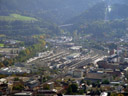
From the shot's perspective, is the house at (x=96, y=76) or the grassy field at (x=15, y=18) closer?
the house at (x=96, y=76)

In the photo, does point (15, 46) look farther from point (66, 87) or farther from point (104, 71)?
point (66, 87)

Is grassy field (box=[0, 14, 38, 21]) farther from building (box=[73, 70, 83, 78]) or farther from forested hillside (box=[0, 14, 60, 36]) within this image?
building (box=[73, 70, 83, 78])

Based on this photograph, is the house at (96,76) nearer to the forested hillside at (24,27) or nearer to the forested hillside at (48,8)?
the forested hillside at (24,27)

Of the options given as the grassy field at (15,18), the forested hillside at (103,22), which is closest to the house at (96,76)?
the forested hillside at (103,22)

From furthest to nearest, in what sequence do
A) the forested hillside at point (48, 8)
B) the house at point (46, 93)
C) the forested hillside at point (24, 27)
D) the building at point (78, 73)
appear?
the forested hillside at point (48, 8) → the forested hillside at point (24, 27) → the building at point (78, 73) → the house at point (46, 93)

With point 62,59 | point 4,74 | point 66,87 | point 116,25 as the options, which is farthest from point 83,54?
point 116,25

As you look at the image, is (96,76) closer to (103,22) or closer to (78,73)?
(78,73)

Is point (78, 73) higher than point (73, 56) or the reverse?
the reverse

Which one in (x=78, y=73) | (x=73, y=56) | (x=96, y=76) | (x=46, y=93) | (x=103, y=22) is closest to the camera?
(x=46, y=93)

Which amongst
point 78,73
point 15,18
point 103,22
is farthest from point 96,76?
point 15,18

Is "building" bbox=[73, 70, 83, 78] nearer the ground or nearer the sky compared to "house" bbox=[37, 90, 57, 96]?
nearer the sky

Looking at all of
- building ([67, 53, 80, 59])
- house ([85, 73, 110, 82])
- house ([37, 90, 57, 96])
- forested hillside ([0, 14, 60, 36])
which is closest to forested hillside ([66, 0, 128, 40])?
forested hillside ([0, 14, 60, 36])
